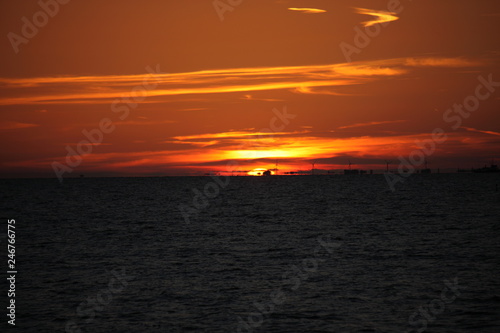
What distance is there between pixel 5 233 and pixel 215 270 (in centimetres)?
4597

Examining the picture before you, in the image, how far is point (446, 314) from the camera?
116 ft

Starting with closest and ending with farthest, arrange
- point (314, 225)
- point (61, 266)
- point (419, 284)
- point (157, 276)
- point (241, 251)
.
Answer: point (419, 284)
point (157, 276)
point (61, 266)
point (241, 251)
point (314, 225)

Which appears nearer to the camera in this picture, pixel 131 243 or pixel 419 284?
pixel 419 284

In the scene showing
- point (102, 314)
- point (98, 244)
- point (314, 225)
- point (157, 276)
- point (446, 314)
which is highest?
point (314, 225)

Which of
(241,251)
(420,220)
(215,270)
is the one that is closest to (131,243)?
(241,251)

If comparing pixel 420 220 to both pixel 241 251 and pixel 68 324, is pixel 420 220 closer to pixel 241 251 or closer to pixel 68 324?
pixel 241 251

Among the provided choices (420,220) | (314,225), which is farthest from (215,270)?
(420,220)

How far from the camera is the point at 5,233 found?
81500mm

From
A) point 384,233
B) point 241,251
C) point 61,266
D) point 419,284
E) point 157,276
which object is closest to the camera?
point 419,284

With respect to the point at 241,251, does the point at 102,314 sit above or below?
below

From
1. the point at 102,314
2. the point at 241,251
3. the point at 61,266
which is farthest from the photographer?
the point at 241,251

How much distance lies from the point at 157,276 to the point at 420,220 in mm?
60727

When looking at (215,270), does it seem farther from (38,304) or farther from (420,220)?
(420,220)

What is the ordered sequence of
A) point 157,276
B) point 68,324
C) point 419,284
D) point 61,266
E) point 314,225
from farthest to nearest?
point 314,225
point 61,266
point 157,276
point 419,284
point 68,324
